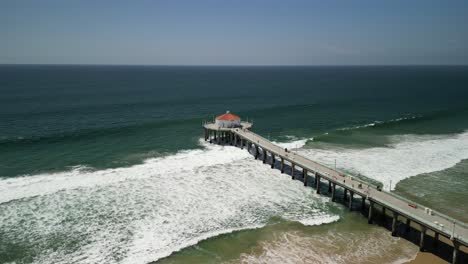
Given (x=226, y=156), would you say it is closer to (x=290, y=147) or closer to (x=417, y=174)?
(x=290, y=147)

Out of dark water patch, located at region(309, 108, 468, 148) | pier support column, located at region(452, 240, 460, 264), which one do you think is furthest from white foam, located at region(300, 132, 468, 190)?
pier support column, located at region(452, 240, 460, 264)

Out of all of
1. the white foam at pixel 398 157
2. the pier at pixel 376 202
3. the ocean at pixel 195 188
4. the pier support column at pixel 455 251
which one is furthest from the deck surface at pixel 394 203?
the white foam at pixel 398 157

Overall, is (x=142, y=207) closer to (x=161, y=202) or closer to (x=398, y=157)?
(x=161, y=202)

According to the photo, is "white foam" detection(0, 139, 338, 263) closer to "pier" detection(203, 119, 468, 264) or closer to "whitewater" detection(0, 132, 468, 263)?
"whitewater" detection(0, 132, 468, 263)

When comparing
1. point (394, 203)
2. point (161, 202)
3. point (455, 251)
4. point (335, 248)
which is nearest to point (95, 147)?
point (161, 202)

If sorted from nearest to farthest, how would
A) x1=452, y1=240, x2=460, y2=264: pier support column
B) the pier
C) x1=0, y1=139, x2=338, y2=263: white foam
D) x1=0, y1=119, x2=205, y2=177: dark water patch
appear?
1. x1=452, y1=240, x2=460, y2=264: pier support column
2. the pier
3. x1=0, y1=139, x2=338, y2=263: white foam
4. x1=0, y1=119, x2=205, y2=177: dark water patch

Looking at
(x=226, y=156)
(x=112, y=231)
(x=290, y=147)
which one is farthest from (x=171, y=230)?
(x=290, y=147)
